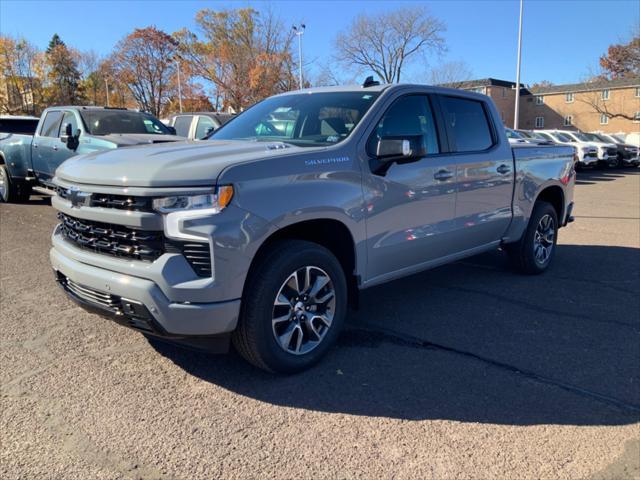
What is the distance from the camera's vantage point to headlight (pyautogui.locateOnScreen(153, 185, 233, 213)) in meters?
3.01

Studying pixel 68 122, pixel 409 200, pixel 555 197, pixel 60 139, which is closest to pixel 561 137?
pixel 555 197

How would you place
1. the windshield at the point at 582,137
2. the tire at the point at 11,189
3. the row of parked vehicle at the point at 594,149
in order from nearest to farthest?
1. the tire at the point at 11,189
2. the row of parked vehicle at the point at 594,149
3. the windshield at the point at 582,137

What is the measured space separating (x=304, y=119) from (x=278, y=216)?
146 cm

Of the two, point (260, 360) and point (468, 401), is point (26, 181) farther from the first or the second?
point (468, 401)

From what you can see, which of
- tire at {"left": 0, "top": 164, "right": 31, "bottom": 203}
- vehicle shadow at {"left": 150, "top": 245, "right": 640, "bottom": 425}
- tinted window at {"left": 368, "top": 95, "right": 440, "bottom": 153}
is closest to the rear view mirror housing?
tire at {"left": 0, "top": 164, "right": 31, "bottom": 203}

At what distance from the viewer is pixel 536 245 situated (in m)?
6.07

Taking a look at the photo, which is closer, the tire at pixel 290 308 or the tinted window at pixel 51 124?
the tire at pixel 290 308

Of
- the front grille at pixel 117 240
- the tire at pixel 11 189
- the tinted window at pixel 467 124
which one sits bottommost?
the tire at pixel 11 189

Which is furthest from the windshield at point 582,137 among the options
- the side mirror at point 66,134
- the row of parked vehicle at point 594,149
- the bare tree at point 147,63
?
the bare tree at point 147,63

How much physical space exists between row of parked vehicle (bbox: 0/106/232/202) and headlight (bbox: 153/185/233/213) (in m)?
5.42

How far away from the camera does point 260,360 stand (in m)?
3.33

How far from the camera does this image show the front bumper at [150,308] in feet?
9.77

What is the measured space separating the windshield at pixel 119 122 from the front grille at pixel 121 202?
6.63 metres

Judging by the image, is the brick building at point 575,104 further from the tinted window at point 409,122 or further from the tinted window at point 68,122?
the tinted window at point 409,122
